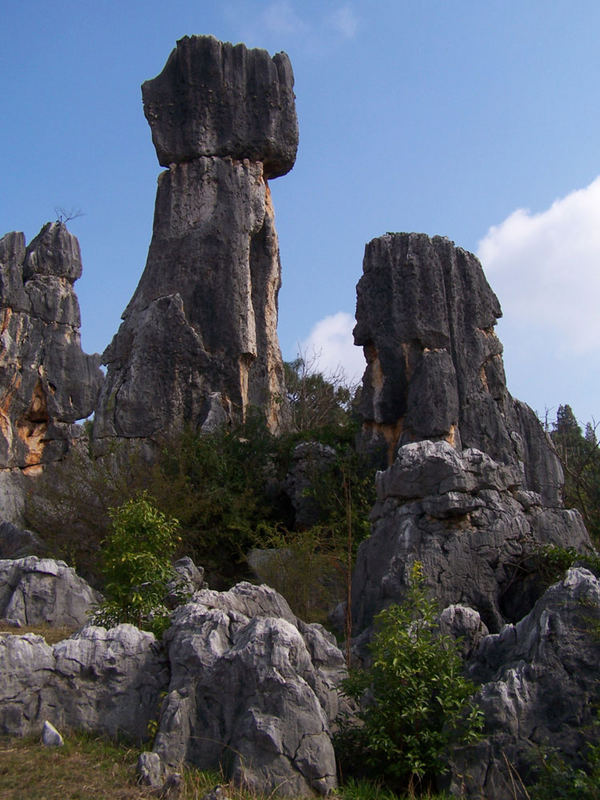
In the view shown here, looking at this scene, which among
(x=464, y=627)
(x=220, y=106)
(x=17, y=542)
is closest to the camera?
(x=464, y=627)

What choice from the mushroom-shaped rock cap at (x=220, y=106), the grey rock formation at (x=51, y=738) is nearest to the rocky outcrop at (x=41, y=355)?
the mushroom-shaped rock cap at (x=220, y=106)

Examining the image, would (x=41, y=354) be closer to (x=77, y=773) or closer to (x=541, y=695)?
(x=77, y=773)

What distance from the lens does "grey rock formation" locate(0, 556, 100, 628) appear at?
1067 centimetres

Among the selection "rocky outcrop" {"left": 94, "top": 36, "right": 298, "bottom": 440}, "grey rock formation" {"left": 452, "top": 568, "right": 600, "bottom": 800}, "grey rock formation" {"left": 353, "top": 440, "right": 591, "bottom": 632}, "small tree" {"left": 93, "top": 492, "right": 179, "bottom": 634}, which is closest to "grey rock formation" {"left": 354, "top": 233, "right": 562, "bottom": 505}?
"rocky outcrop" {"left": 94, "top": 36, "right": 298, "bottom": 440}

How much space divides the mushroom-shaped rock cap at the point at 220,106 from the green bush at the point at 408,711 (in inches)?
559

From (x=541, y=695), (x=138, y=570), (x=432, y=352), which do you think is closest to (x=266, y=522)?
(x=432, y=352)

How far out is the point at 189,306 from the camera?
1705cm

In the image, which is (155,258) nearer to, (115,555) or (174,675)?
(115,555)

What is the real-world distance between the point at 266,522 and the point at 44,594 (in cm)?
449

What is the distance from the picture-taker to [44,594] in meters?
10.9

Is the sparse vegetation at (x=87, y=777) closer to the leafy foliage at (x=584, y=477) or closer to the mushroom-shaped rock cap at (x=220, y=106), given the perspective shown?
the leafy foliage at (x=584, y=477)

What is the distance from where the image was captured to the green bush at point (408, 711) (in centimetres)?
523

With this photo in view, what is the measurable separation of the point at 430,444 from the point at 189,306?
28.8 ft

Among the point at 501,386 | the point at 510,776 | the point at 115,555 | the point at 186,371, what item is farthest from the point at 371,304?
the point at 510,776
